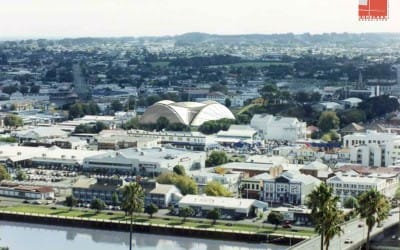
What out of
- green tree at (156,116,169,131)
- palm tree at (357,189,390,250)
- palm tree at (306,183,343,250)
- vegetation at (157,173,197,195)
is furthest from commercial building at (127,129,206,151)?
palm tree at (306,183,343,250)

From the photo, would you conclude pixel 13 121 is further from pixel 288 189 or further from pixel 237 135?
pixel 288 189

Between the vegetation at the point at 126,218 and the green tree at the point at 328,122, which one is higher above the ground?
the green tree at the point at 328,122

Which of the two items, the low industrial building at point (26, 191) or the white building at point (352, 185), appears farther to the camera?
the low industrial building at point (26, 191)

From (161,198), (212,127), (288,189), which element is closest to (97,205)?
(161,198)

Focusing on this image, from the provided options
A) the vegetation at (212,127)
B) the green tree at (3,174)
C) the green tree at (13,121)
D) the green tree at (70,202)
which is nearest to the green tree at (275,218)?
the green tree at (70,202)

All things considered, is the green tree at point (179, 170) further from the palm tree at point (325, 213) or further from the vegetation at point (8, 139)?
the palm tree at point (325, 213)

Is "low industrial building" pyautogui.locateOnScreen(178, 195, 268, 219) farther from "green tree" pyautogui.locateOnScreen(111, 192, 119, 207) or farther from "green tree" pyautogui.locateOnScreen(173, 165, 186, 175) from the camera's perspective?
"green tree" pyautogui.locateOnScreen(173, 165, 186, 175)
